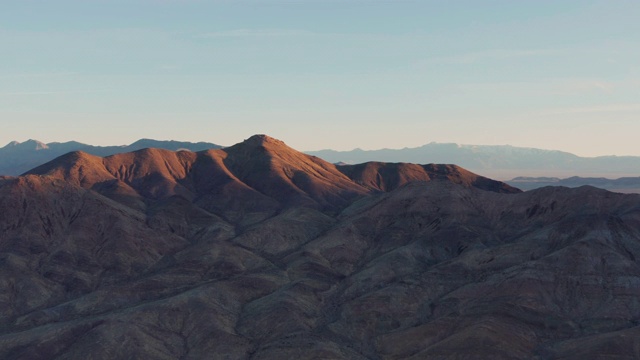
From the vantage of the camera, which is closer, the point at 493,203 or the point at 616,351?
the point at 616,351

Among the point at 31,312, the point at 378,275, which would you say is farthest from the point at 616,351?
the point at 31,312

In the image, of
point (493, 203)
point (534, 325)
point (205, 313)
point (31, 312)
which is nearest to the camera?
point (534, 325)

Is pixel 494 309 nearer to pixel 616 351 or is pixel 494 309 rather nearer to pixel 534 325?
pixel 534 325

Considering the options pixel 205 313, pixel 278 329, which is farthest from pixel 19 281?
pixel 278 329

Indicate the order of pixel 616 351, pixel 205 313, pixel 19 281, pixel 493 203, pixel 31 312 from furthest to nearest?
pixel 493 203 → pixel 19 281 → pixel 31 312 → pixel 205 313 → pixel 616 351

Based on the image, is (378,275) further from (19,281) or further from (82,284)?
(19,281)

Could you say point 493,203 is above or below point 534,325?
above
